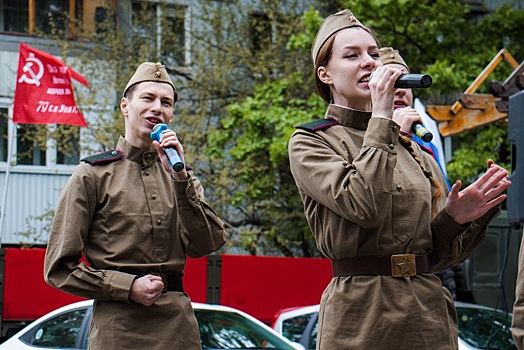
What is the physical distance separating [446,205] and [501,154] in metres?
15.6

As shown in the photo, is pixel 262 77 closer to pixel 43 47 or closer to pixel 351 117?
pixel 43 47

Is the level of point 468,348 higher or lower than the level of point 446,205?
lower

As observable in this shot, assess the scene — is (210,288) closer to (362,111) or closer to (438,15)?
(438,15)

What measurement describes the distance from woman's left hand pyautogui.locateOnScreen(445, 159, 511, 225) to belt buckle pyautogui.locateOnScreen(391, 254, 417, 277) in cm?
26

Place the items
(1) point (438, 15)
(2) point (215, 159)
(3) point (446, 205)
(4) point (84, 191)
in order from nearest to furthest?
(3) point (446, 205)
(4) point (84, 191)
(1) point (438, 15)
(2) point (215, 159)

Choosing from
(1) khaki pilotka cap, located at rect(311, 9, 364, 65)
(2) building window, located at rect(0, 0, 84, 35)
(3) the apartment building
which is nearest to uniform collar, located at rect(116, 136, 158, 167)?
(1) khaki pilotka cap, located at rect(311, 9, 364, 65)

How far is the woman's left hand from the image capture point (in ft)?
11.1

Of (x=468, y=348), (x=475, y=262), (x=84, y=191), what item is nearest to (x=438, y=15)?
(x=475, y=262)

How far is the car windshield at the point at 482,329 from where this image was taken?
923 cm

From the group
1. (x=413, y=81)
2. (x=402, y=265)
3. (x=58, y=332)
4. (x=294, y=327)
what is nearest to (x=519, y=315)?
(x=402, y=265)

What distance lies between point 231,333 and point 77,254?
15.6ft

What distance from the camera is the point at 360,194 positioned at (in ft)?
10.5

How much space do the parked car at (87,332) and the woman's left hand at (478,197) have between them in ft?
17.9

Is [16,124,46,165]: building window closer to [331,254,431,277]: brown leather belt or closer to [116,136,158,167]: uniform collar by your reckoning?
[116,136,158,167]: uniform collar
